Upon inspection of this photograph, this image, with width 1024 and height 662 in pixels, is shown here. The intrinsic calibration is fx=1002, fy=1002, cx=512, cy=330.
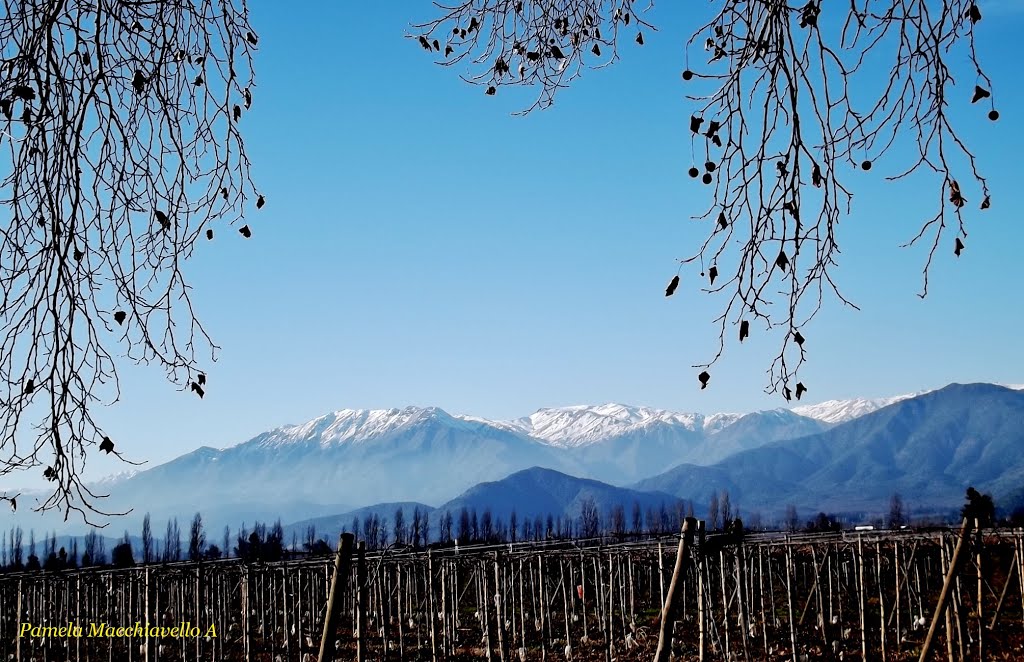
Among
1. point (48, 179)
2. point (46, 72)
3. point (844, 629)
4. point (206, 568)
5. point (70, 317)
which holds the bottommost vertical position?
point (844, 629)

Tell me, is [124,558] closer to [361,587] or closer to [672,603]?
[361,587]

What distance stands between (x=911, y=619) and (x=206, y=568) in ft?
56.3

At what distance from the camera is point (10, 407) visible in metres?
2.46

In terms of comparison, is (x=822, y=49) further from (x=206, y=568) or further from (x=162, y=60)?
(x=206, y=568)

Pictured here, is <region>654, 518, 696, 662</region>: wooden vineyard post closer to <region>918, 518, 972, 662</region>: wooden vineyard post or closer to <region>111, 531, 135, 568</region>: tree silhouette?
<region>918, 518, 972, 662</region>: wooden vineyard post

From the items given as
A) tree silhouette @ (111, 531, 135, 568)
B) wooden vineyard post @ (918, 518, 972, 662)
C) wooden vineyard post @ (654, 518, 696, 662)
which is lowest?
tree silhouette @ (111, 531, 135, 568)

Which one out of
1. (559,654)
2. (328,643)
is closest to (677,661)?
(559,654)

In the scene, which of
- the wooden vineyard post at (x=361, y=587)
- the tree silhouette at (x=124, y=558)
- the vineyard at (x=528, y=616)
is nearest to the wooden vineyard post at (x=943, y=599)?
the vineyard at (x=528, y=616)

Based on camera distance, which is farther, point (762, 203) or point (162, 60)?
point (162, 60)

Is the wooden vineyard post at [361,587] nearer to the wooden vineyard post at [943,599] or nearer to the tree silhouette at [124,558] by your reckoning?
the wooden vineyard post at [943,599]

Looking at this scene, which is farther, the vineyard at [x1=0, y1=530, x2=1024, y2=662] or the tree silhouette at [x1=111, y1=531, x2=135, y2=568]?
the tree silhouette at [x1=111, y1=531, x2=135, y2=568]

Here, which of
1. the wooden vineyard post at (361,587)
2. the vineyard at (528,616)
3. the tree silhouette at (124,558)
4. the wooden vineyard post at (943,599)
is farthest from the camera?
the tree silhouette at (124,558)

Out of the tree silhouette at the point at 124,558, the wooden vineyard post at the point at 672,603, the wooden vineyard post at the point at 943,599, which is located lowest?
the tree silhouette at the point at 124,558

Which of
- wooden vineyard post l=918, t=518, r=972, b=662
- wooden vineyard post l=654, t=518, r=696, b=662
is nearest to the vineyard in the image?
wooden vineyard post l=918, t=518, r=972, b=662
